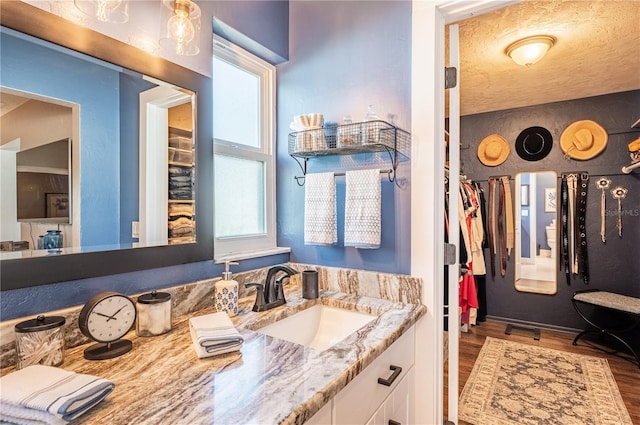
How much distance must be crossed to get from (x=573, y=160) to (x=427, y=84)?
2.79 metres

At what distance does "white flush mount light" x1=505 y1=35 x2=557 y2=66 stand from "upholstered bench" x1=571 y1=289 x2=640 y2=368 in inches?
82.0

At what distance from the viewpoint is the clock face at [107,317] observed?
0.91 metres

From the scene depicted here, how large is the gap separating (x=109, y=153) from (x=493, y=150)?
3655mm

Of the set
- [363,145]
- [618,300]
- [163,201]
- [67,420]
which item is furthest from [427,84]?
[618,300]

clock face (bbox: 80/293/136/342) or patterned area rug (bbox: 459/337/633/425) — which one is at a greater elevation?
clock face (bbox: 80/293/136/342)

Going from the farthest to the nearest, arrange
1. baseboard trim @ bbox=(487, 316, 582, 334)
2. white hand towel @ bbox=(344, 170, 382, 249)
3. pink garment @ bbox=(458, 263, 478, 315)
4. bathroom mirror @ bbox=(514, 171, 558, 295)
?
Result: bathroom mirror @ bbox=(514, 171, 558, 295)
baseboard trim @ bbox=(487, 316, 582, 334)
pink garment @ bbox=(458, 263, 478, 315)
white hand towel @ bbox=(344, 170, 382, 249)

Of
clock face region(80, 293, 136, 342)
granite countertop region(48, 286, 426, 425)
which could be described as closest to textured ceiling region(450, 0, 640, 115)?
granite countertop region(48, 286, 426, 425)

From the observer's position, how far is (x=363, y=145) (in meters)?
1.43

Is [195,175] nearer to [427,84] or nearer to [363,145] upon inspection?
[363,145]

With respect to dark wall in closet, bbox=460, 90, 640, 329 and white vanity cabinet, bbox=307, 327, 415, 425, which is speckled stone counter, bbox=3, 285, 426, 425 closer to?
white vanity cabinet, bbox=307, 327, 415, 425

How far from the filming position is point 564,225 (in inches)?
130

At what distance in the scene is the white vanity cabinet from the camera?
836 mm

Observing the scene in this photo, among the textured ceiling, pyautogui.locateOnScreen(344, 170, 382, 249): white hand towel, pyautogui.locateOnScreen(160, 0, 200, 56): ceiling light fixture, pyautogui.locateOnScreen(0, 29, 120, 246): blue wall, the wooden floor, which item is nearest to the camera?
pyautogui.locateOnScreen(0, 29, 120, 246): blue wall

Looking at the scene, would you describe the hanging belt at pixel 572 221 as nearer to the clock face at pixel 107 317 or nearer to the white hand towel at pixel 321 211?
the white hand towel at pixel 321 211
